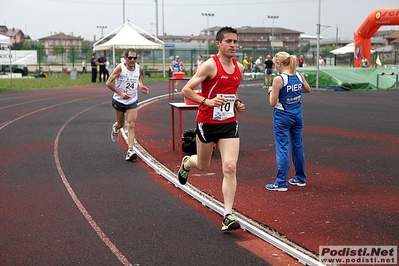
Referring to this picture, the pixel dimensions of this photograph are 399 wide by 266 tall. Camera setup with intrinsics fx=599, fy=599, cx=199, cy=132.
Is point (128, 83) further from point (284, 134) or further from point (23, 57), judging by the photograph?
point (23, 57)

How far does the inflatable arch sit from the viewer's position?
37.1m

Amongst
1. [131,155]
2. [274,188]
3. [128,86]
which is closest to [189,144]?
[131,155]

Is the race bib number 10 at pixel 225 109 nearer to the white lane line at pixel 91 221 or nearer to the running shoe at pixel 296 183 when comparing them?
the white lane line at pixel 91 221

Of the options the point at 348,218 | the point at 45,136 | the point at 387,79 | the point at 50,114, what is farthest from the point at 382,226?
the point at 387,79

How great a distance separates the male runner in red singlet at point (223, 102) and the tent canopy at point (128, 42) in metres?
35.8

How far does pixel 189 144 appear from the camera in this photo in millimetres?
11055

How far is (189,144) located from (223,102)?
4.68 meters

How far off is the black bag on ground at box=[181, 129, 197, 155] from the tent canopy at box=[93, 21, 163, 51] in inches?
1239

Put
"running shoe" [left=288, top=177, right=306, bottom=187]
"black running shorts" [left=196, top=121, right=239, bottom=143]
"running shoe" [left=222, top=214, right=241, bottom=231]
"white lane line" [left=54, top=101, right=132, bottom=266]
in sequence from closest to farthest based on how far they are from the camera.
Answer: "white lane line" [left=54, top=101, right=132, bottom=266]
"running shoe" [left=222, top=214, right=241, bottom=231]
"black running shorts" [left=196, top=121, right=239, bottom=143]
"running shoe" [left=288, top=177, right=306, bottom=187]

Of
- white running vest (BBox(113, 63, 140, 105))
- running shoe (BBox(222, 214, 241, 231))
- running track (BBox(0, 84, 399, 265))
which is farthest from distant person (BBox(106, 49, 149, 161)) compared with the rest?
running shoe (BBox(222, 214, 241, 231))

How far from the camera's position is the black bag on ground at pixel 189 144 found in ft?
36.2

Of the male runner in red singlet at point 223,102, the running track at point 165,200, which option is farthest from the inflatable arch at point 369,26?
the male runner in red singlet at point 223,102

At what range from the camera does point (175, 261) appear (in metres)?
5.47

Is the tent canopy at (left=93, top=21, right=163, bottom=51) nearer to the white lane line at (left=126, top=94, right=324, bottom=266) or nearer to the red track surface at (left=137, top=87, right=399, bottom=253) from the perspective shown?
the red track surface at (left=137, top=87, right=399, bottom=253)
